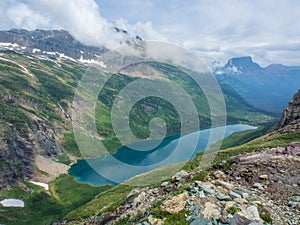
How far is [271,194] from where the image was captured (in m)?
19.5

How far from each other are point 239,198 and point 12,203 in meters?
162

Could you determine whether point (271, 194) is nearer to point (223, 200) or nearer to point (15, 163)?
point (223, 200)

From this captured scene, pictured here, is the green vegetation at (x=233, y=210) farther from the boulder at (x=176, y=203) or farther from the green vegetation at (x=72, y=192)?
the green vegetation at (x=72, y=192)

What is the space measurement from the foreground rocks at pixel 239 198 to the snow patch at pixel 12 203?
489ft

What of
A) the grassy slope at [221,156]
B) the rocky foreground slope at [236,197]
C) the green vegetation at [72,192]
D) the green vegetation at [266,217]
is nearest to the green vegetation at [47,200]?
the green vegetation at [72,192]

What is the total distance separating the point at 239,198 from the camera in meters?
17.9

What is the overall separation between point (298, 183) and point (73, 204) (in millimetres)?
152989

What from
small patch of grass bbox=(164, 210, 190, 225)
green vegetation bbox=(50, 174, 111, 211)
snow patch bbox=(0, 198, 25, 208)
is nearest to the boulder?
small patch of grass bbox=(164, 210, 190, 225)

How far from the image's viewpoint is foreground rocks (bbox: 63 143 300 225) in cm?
1630

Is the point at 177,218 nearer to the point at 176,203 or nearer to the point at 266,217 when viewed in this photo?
the point at 176,203

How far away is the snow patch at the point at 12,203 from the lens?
147250 mm

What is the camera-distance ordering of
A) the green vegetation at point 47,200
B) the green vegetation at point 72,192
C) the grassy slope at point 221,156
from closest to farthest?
the grassy slope at point 221,156 < the green vegetation at point 47,200 < the green vegetation at point 72,192

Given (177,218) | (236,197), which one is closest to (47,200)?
(177,218)

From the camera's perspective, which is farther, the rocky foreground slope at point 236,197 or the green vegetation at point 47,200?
the green vegetation at point 47,200
